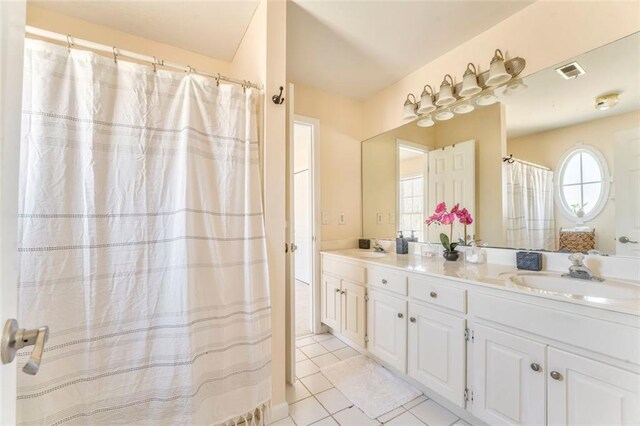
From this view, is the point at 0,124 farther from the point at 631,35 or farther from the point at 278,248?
the point at 631,35

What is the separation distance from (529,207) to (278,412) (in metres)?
2.03

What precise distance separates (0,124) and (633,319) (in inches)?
71.5

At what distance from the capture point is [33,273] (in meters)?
1.02

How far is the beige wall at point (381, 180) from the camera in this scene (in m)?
2.62

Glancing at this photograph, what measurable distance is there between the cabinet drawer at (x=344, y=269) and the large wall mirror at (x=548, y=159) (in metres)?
0.69

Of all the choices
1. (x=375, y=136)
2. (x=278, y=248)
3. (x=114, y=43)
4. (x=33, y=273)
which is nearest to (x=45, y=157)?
(x=33, y=273)

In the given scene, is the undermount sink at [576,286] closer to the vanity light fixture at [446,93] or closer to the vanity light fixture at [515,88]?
the vanity light fixture at [515,88]

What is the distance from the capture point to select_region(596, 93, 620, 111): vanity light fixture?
1.35m

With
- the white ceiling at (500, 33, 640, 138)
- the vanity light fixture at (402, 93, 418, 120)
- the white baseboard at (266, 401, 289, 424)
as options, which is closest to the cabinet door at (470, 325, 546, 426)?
the white baseboard at (266, 401, 289, 424)

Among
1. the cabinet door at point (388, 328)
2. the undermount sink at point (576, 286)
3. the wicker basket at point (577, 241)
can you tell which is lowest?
the cabinet door at point (388, 328)

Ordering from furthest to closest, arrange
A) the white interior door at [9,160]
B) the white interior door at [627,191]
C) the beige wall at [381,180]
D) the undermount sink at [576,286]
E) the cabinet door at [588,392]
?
1. the beige wall at [381,180]
2. the white interior door at [627,191]
3. the undermount sink at [576,286]
4. the cabinet door at [588,392]
5. the white interior door at [9,160]

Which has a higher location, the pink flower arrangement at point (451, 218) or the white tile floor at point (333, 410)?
the pink flower arrangement at point (451, 218)

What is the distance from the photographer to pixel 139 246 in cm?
120

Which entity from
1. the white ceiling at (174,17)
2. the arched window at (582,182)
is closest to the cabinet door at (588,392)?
the arched window at (582,182)
